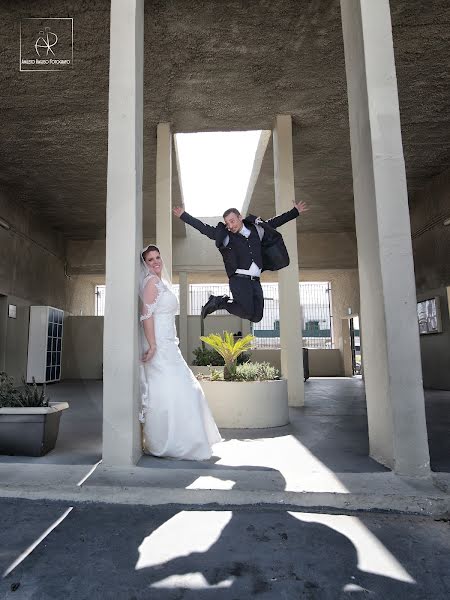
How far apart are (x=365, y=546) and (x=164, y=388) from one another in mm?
1754

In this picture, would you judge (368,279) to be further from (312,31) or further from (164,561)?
(312,31)

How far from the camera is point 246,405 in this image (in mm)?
4992

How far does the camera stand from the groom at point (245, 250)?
392 cm

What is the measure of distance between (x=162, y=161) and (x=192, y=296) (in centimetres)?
983

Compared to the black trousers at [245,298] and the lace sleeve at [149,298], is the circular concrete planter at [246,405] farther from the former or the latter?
the lace sleeve at [149,298]

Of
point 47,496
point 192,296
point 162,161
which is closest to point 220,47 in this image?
point 162,161

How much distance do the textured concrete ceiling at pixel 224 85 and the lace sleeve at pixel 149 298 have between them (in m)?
4.03

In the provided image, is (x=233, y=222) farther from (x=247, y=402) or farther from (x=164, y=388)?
(x=247, y=402)

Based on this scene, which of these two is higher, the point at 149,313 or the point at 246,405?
the point at 149,313

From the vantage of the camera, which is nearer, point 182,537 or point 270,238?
point 182,537

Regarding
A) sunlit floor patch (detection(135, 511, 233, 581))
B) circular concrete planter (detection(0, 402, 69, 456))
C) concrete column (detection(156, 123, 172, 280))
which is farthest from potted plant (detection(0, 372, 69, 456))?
concrete column (detection(156, 123, 172, 280))

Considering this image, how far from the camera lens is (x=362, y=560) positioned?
176cm

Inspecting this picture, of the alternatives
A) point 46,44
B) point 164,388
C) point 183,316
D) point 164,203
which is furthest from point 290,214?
point 183,316

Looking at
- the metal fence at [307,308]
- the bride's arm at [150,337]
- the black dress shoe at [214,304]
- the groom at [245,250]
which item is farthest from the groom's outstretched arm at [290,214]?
the metal fence at [307,308]
